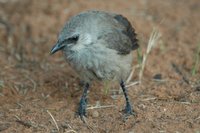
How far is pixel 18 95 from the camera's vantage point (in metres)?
6.49

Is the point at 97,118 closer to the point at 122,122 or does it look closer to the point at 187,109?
the point at 122,122

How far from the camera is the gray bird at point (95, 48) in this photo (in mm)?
5571

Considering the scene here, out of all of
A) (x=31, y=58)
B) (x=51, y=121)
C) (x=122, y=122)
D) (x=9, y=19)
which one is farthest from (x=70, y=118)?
(x=9, y=19)

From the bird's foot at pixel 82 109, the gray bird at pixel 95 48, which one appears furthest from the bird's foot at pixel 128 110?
the bird's foot at pixel 82 109

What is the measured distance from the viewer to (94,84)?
6.89m

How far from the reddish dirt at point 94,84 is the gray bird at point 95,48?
29 cm

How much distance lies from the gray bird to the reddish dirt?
29 centimetres

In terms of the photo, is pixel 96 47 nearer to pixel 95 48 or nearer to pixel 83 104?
pixel 95 48

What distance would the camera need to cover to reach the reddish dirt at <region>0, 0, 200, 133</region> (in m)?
5.60

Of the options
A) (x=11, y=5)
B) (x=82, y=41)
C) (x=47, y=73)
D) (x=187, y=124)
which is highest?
(x=11, y=5)

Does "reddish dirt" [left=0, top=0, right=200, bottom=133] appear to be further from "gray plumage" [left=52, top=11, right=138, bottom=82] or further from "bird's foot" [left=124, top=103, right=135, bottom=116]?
Result: "gray plumage" [left=52, top=11, right=138, bottom=82]

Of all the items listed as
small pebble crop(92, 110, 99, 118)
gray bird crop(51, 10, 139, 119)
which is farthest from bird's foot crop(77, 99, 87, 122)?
small pebble crop(92, 110, 99, 118)

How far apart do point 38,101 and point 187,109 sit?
6.32ft

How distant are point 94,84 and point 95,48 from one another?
1.39 m
